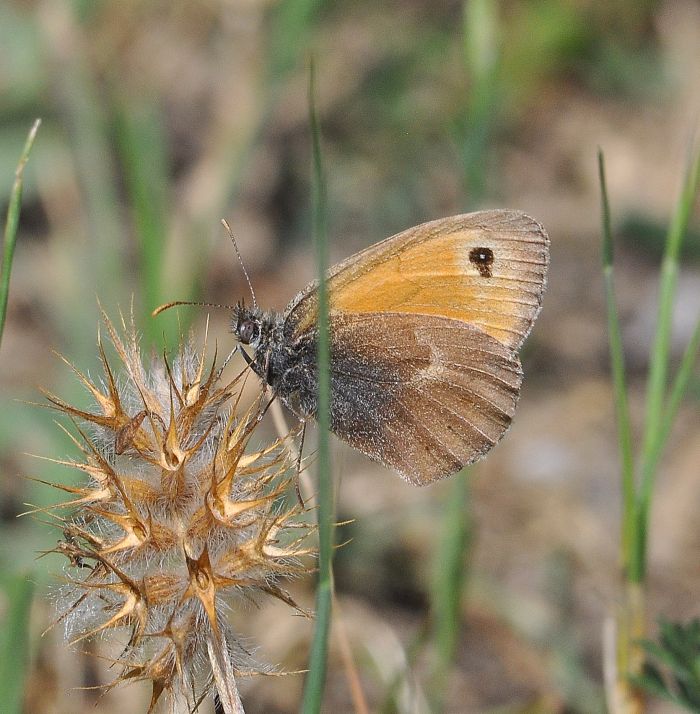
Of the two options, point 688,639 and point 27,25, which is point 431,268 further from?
point 27,25

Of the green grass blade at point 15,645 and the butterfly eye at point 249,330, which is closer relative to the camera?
the green grass blade at point 15,645

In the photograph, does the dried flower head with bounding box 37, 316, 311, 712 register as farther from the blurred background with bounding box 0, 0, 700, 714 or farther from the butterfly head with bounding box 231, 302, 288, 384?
the butterfly head with bounding box 231, 302, 288, 384

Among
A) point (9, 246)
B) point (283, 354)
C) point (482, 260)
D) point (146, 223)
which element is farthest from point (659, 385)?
point (146, 223)

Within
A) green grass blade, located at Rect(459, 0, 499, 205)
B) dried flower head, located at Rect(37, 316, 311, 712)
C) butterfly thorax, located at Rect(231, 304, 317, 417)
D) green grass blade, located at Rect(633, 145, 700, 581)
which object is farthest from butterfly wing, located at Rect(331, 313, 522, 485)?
dried flower head, located at Rect(37, 316, 311, 712)

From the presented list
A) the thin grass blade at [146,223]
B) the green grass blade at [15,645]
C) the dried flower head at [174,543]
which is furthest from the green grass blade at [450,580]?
the thin grass blade at [146,223]

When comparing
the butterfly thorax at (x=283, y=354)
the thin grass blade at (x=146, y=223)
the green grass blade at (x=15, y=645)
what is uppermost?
the thin grass blade at (x=146, y=223)

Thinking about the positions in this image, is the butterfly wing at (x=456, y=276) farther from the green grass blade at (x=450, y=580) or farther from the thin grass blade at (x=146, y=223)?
the thin grass blade at (x=146, y=223)

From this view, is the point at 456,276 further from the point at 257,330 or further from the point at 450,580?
the point at 450,580

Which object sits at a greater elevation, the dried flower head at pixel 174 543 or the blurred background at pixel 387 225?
the blurred background at pixel 387 225
